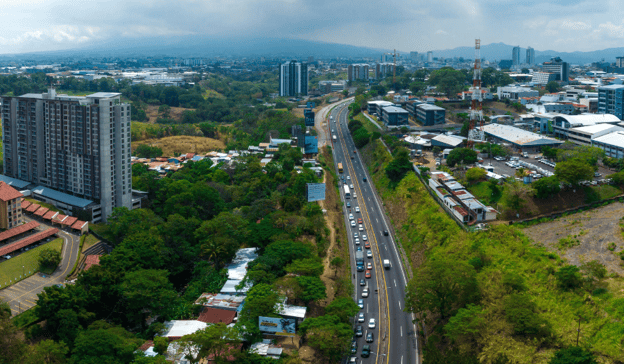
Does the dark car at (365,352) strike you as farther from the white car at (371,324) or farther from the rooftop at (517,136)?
the rooftop at (517,136)

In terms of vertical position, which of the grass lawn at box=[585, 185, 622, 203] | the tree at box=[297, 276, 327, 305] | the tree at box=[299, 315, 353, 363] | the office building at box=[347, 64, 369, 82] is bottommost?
the tree at box=[299, 315, 353, 363]

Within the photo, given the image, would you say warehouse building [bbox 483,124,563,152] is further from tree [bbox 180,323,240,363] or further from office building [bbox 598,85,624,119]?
tree [bbox 180,323,240,363]

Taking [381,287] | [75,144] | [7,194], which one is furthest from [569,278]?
[75,144]

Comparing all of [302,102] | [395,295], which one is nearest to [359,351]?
[395,295]

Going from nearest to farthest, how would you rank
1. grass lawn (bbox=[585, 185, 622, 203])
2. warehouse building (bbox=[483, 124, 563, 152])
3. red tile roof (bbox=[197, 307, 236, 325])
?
red tile roof (bbox=[197, 307, 236, 325])
grass lawn (bbox=[585, 185, 622, 203])
warehouse building (bbox=[483, 124, 563, 152])

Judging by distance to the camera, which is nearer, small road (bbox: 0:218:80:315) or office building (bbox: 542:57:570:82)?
small road (bbox: 0:218:80:315)

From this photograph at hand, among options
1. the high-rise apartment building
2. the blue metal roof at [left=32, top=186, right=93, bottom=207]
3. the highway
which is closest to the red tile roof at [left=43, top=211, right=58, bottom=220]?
the blue metal roof at [left=32, top=186, right=93, bottom=207]

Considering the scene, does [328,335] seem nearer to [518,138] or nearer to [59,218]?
[59,218]
